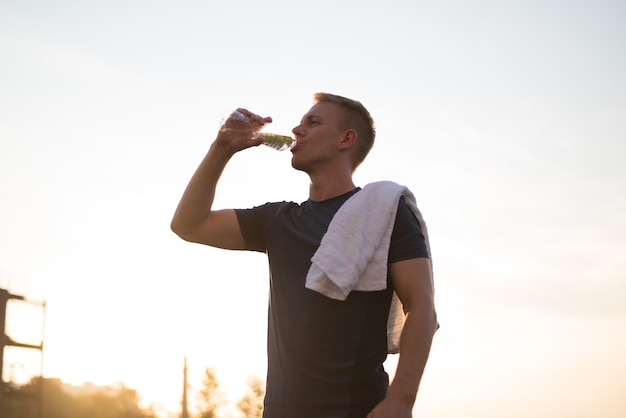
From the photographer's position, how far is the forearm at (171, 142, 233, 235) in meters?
4.04

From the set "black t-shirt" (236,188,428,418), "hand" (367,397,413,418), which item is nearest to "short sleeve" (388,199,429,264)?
"black t-shirt" (236,188,428,418)

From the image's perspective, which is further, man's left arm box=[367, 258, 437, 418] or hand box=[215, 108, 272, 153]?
hand box=[215, 108, 272, 153]

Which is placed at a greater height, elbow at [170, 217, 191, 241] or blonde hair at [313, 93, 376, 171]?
blonde hair at [313, 93, 376, 171]

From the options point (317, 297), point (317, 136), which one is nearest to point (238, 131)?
point (317, 136)

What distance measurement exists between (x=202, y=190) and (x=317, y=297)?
0.84m

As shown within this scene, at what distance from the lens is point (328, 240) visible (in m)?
3.70

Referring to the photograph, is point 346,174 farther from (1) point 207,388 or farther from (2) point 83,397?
(1) point 207,388

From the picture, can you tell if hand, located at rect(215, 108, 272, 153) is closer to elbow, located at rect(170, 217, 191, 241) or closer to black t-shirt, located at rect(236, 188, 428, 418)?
elbow, located at rect(170, 217, 191, 241)

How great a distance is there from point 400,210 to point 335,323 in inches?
23.7

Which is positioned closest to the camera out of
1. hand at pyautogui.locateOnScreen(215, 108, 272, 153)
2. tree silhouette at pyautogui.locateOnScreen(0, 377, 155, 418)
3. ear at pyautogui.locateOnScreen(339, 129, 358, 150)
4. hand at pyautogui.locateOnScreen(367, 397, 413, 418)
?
hand at pyautogui.locateOnScreen(367, 397, 413, 418)

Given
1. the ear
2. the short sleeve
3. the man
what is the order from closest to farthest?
the man < the short sleeve < the ear

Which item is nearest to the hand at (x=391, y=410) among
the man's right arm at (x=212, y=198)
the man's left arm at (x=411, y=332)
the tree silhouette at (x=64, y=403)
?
the man's left arm at (x=411, y=332)

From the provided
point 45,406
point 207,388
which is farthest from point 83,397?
point 207,388

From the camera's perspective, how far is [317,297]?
12.0 ft
